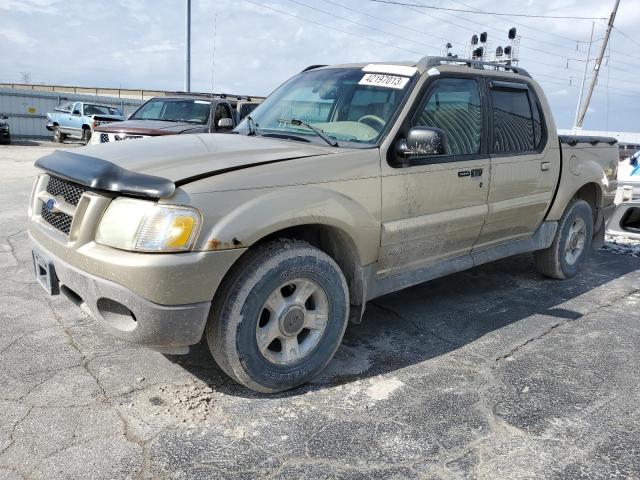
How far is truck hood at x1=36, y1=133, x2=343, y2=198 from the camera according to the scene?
8.62 ft

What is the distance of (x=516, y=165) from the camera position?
173 inches

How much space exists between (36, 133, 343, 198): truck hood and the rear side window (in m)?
1.68

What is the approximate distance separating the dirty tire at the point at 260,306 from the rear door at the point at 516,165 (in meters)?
1.72

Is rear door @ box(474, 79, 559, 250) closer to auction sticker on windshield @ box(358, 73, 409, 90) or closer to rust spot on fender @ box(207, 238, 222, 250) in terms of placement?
auction sticker on windshield @ box(358, 73, 409, 90)

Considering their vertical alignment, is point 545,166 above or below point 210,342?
above

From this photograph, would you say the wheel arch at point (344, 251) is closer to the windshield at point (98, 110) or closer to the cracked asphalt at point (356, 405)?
the cracked asphalt at point (356, 405)

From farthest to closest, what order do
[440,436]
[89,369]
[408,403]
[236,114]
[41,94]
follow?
[41,94] < [236,114] < [89,369] < [408,403] < [440,436]

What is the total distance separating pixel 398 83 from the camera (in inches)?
146

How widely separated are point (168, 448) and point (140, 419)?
0.30m

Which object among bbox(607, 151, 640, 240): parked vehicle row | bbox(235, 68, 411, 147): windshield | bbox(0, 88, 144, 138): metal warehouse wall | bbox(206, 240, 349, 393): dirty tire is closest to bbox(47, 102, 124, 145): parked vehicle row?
bbox(0, 88, 144, 138): metal warehouse wall

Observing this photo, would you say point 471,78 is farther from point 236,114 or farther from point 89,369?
point 236,114

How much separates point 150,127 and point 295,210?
24.0 feet

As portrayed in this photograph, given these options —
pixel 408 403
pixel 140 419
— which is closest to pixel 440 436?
pixel 408 403

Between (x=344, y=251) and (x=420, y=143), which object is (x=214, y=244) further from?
(x=420, y=143)
